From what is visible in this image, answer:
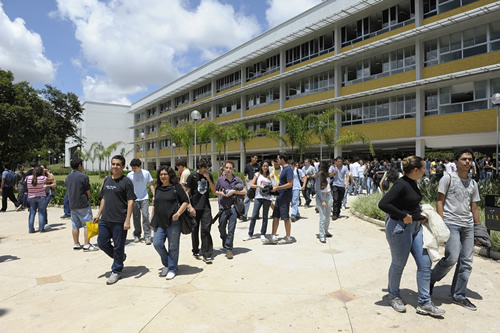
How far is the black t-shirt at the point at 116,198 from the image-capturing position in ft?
15.5

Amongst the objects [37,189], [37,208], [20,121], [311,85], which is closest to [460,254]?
[37,189]

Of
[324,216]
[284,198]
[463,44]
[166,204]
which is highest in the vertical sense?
[463,44]

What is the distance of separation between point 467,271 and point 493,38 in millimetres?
19323

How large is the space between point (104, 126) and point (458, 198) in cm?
6768

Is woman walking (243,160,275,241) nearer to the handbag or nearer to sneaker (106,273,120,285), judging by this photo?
the handbag

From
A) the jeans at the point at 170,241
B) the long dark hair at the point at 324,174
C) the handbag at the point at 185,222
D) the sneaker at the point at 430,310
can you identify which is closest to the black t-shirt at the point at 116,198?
the jeans at the point at 170,241

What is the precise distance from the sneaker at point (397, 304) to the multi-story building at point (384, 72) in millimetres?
18218

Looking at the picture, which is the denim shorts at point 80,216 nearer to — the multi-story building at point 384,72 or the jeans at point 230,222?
the jeans at point 230,222

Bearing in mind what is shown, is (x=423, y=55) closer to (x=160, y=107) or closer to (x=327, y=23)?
(x=327, y=23)

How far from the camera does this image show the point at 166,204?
479cm

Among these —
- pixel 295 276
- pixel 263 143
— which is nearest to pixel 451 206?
pixel 295 276

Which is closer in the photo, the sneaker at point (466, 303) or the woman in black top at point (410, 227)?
the woman in black top at point (410, 227)

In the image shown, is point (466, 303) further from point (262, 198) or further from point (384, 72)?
point (384, 72)

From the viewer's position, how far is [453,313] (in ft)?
11.6
